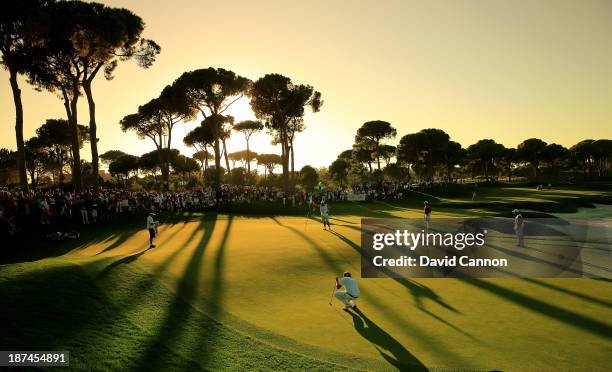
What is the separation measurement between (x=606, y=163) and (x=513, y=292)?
Result: 138 metres

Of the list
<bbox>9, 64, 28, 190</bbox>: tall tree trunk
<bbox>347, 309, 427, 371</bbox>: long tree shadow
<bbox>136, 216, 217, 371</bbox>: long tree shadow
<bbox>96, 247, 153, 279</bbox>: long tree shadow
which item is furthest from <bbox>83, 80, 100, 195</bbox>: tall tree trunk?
<bbox>347, 309, 427, 371</bbox>: long tree shadow

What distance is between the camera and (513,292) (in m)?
11.9

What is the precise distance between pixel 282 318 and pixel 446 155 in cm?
9535

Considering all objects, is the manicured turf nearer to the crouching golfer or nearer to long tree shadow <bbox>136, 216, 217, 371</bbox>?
long tree shadow <bbox>136, 216, 217, 371</bbox>

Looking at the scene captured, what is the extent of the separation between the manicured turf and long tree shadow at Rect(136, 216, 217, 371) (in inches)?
1.6

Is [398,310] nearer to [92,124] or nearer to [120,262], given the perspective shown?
[120,262]

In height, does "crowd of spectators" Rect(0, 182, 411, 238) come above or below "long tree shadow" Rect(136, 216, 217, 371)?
above

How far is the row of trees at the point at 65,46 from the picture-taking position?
980 inches

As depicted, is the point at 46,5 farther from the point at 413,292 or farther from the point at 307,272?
the point at 413,292

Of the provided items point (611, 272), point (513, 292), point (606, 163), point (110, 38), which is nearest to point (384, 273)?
point (513, 292)

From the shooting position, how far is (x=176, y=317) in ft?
32.3

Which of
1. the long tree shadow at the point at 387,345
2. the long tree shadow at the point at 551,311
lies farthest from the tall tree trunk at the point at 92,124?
the long tree shadow at the point at 551,311

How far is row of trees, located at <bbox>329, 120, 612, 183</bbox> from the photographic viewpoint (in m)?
85.4

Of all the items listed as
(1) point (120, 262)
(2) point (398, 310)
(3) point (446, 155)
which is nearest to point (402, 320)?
(2) point (398, 310)
